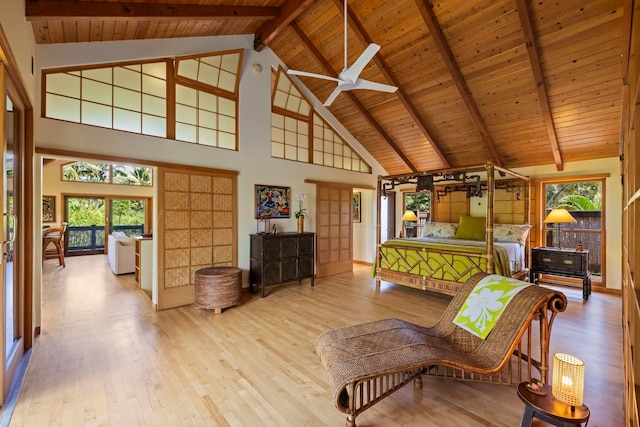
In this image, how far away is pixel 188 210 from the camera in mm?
4273

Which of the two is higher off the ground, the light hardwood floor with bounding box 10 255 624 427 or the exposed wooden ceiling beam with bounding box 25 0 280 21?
the exposed wooden ceiling beam with bounding box 25 0 280 21

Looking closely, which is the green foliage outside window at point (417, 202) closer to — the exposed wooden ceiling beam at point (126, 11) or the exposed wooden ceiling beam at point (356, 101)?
the exposed wooden ceiling beam at point (356, 101)

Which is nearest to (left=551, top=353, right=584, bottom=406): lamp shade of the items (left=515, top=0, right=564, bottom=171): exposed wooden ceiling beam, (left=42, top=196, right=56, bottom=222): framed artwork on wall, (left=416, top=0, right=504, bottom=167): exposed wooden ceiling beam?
(left=515, top=0, right=564, bottom=171): exposed wooden ceiling beam

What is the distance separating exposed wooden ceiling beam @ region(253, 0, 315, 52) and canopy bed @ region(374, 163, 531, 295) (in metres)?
2.88

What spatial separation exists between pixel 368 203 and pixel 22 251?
20.8ft

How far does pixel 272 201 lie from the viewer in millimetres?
5273

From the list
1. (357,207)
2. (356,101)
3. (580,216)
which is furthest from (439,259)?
(357,207)

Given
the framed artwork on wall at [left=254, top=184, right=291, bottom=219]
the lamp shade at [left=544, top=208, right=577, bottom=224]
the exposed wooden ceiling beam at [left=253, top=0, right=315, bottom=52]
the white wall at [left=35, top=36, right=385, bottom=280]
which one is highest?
the exposed wooden ceiling beam at [left=253, top=0, right=315, bottom=52]

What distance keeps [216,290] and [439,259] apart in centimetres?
334

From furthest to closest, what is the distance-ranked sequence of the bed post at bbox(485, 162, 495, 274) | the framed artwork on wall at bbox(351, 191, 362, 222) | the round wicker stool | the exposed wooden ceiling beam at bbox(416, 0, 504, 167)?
1. the framed artwork on wall at bbox(351, 191, 362, 222)
2. the bed post at bbox(485, 162, 495, 274)
3. the round wicker stool
4. the exposed wooden ceiling beam at bbox(416, 0, 504, 167)

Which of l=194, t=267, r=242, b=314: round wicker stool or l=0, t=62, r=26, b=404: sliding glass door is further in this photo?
l=194, t=267, r=242, b=314: round wicker stool

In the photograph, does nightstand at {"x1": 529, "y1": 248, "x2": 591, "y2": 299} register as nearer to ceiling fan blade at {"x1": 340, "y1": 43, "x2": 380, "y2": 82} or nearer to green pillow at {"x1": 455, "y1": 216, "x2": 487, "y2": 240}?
green pillow at {"x1": 455, "y1": 216, "x2": 487, "y2": 240}

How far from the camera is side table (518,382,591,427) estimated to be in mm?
1397

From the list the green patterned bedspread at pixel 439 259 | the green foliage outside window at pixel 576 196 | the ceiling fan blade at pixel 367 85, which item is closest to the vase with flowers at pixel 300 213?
the green patterned bedspread at pixel 439 259
